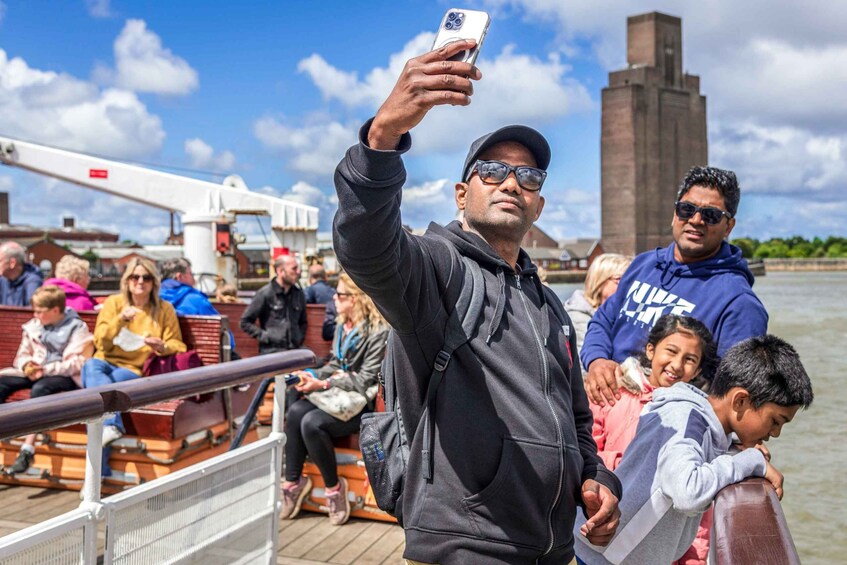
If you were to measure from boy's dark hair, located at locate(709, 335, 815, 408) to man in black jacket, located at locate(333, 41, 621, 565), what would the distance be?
0.50m

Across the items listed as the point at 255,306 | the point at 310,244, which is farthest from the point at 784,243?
the point at 255,306

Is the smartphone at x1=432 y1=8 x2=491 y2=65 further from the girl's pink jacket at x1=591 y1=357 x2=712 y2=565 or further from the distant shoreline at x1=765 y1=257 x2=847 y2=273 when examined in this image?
the distant shoreline at x1=765 y1=257 x2=847 y2=273

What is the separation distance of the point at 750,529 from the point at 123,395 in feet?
5.49

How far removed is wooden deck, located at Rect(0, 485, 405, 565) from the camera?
4281 millimetres

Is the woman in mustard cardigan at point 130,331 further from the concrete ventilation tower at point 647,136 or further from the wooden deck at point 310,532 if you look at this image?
the concrete ventilation tower at point 647,136

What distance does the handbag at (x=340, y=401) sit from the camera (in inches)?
189

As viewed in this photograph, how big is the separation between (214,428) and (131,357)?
0.75m

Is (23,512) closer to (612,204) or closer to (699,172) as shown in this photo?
(699,172)

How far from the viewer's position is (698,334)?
8.82 feet

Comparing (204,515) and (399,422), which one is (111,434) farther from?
(399,422)

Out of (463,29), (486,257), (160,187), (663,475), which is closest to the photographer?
(463,29)

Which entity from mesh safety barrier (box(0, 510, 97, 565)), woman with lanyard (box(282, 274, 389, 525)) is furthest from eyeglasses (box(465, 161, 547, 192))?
woman with lanyard (box(282, 274, 389, 525))

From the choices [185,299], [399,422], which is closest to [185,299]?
[185,299]

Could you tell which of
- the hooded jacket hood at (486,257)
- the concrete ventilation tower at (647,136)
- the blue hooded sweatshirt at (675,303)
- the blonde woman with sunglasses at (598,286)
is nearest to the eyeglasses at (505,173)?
the hooded jacket hood at (486,257)
